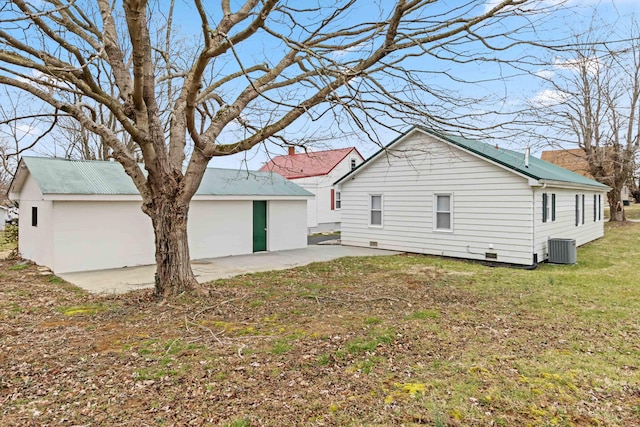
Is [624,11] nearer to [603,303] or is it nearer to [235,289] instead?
[603,303]

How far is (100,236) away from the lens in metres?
10.6

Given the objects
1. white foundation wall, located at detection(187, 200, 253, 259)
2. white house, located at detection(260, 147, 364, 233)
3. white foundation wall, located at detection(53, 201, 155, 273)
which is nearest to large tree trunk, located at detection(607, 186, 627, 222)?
white house, located at detection(260, 147, 364, 233)

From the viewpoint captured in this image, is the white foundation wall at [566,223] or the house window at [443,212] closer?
the white foundation wall at [566,223]

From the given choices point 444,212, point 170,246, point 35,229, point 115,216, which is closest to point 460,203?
point 444,212

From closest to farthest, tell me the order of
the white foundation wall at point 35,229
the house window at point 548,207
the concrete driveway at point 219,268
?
the concrete driveway at point 219,268 → the white foundation wall at point 35,229 → the house window at point 548,207

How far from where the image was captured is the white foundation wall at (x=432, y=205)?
11242mm

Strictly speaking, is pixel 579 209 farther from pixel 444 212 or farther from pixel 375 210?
pixel 375 210

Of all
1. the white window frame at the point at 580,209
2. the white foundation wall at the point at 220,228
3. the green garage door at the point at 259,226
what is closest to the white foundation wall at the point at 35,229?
the white foundation wall at the point at 220,228

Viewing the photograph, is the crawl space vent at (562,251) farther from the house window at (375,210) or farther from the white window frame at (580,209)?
the house window at (375,210)

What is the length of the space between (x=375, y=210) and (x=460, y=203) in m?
3.41

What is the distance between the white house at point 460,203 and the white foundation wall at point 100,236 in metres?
7.39

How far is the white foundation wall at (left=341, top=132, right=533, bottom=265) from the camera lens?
36.9 feet

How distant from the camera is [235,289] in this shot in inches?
313

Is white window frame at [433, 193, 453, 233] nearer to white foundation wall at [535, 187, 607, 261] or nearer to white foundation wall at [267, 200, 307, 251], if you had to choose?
white foundation wall at [535, 187, 607, 261]
